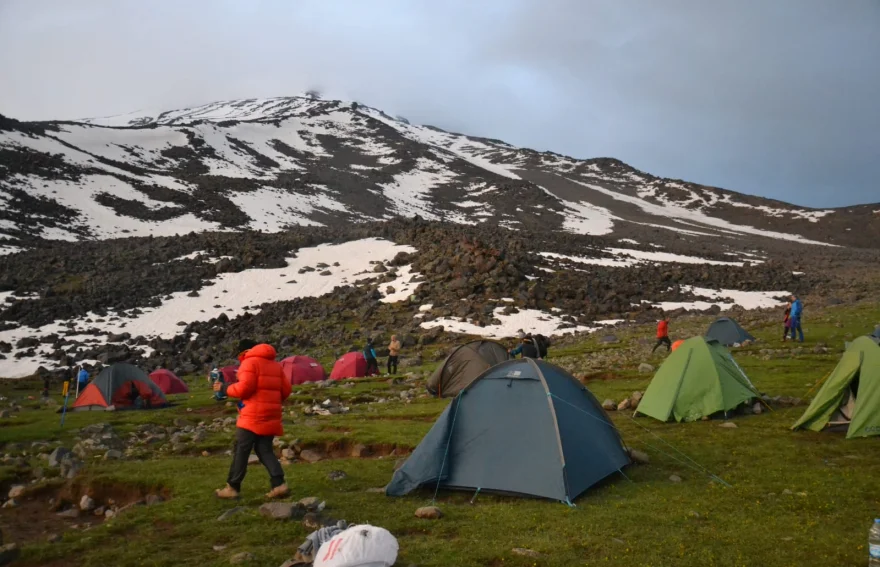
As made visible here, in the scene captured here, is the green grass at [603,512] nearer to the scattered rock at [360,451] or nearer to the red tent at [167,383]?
the scattered rock at [360,451]

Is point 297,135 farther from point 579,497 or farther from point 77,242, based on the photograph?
point 579,497

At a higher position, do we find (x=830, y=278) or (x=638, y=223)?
(x=638, y=223)

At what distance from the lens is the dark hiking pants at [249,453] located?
1009 cm

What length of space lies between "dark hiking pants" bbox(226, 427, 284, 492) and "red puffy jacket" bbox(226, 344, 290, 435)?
171 millimetres

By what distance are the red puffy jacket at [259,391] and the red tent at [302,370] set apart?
72.9 ft

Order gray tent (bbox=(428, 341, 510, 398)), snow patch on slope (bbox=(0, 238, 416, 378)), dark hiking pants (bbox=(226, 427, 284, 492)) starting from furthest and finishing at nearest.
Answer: snow patch on slope (bbox=(0, 238, 416, 378)) < gray tent (bbox=(428, 341, 510, 398)) < dark hiking pants (bbox=(226, 427, 284, 492))

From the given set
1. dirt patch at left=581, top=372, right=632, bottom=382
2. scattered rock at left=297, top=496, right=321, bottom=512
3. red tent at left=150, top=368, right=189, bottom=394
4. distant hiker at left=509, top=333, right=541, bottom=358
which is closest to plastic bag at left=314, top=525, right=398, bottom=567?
scattered rock at left=297, top=496, right=321, bottom=512

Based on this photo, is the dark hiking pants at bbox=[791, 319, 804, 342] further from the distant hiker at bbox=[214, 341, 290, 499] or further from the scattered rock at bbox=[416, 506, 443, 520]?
the distant hiker at bbox=[214, 341, 290, 499]

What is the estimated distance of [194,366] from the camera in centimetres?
3966

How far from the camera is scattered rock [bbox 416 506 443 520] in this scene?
975 centimetres

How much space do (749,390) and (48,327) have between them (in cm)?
4718

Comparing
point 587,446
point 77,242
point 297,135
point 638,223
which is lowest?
point 587,446

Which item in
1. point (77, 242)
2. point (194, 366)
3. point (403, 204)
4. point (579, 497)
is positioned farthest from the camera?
point (403, 204)

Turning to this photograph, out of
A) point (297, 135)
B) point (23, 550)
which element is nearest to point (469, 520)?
point (23, 550)
